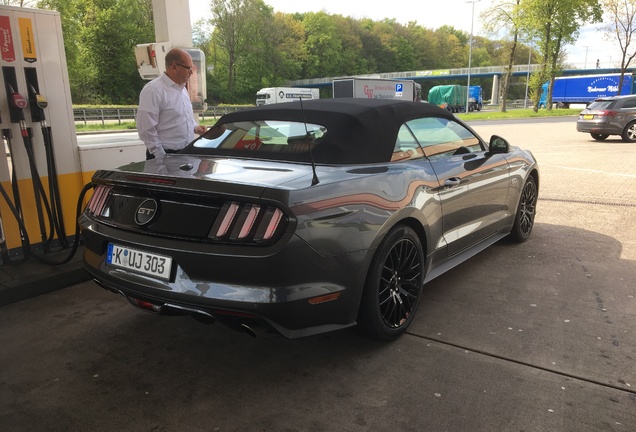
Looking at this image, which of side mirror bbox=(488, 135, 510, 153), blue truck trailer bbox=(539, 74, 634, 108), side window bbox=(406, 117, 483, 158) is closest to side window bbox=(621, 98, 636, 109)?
side mirror bbox=(488, 135, 510, 153)

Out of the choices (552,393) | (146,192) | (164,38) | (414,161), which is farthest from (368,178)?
(164,38)

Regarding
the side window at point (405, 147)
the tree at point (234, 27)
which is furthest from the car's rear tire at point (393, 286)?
the tree at point (234, 27)

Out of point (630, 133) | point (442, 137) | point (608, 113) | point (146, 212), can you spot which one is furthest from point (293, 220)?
point (630, 133)

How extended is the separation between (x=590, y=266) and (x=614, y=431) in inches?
104

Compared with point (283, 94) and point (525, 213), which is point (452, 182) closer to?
point (525, 213)

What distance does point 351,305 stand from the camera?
109 inches

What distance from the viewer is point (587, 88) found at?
165ft

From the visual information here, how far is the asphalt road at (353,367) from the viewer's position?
2.45m

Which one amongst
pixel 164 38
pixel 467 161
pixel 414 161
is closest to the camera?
pixel 414 161

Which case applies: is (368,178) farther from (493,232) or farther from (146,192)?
(493,232)

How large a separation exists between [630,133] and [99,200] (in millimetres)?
16741

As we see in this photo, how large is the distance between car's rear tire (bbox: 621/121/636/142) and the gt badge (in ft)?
54.2

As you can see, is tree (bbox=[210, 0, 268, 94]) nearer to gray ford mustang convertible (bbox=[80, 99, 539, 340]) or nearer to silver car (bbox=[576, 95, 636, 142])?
silver car (bbox=[576, 95, 636, 142])

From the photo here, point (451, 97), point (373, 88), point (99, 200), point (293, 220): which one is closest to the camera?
point (293, 220)
